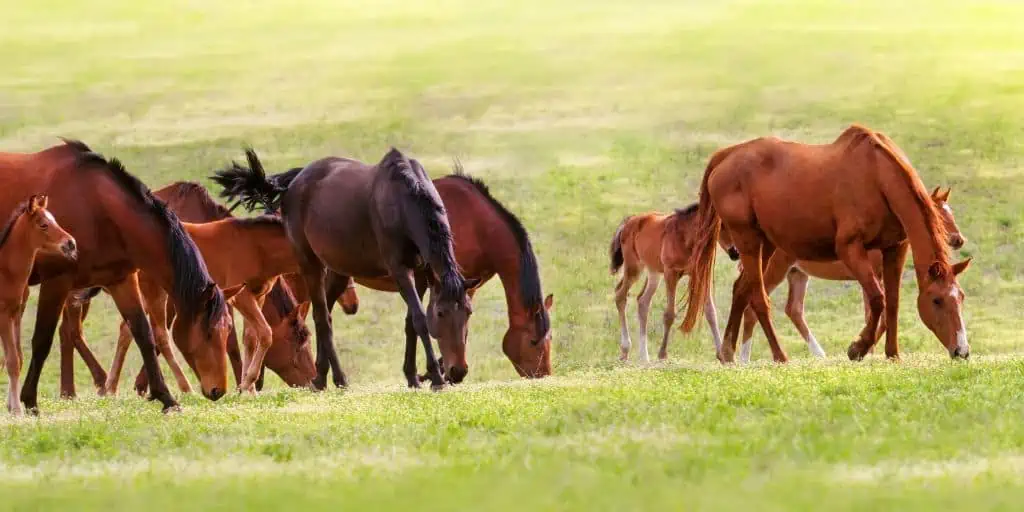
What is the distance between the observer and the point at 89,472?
33.8 feet

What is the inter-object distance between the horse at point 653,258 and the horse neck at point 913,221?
17.7 feet

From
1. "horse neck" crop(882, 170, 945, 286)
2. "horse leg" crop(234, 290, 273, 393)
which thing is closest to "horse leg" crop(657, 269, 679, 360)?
"horse leg" crop(234, 290, 273, 393)

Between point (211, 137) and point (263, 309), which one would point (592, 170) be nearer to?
point (211, 137)

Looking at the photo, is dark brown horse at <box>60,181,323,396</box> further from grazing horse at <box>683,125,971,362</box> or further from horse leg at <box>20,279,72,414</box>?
grazing horse at <box>683,125,971,362</box>

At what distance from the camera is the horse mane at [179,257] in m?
14.9

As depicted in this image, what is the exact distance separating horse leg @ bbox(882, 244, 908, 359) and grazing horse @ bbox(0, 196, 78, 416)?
8.12 meters

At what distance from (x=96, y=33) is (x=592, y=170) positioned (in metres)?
22.9

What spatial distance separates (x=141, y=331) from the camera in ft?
49.3

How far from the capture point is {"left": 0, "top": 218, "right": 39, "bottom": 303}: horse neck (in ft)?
46.7

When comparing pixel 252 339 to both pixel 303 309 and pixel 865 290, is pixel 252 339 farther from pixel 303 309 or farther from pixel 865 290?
pixel 865 290

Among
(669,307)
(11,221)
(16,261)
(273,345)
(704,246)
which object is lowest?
(669,307)

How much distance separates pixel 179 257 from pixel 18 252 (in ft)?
4.68

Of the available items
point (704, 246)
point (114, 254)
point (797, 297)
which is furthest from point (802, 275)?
point (114, 254)

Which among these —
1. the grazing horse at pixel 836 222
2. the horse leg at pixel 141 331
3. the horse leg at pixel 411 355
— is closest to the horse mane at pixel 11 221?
the horse leg at pixel 141 331
